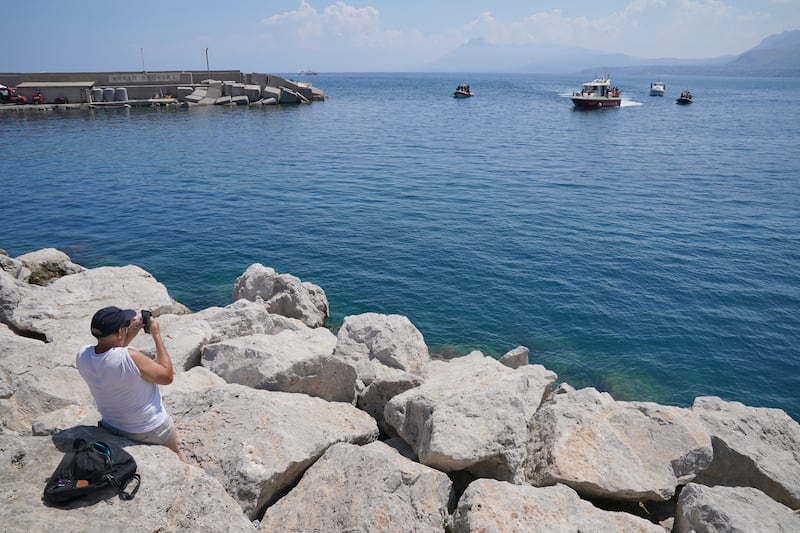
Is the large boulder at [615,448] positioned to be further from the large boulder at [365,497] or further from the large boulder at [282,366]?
the large boulder at [282,366]

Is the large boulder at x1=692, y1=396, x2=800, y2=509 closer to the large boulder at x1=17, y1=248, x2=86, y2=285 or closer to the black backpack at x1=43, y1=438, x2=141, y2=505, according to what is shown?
the black backpack at x1=43, y1=438, x2=141, y2=505

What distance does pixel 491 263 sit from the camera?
21.1 meters

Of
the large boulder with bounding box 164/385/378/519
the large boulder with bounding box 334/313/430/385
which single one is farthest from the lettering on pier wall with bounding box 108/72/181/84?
the large boulder with bounding box 164/385/378/519

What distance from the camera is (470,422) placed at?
7.46 meters

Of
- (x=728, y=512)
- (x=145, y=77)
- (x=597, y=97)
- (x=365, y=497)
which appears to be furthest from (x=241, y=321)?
(x=145, y=77)

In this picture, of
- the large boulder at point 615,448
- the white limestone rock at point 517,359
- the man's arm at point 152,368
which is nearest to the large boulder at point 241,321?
the white limestone rock at point 517,359

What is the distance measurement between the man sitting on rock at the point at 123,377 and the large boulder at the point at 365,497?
1791 mm

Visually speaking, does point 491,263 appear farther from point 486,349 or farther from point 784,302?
point 784,302

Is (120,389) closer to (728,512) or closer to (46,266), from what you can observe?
(728,512)

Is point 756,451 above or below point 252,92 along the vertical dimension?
below

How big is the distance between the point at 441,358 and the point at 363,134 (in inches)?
1804

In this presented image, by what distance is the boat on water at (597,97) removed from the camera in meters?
82.2

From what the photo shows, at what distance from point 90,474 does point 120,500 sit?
0.38 metres

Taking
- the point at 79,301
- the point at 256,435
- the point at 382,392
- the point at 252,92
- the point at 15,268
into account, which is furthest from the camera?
the point at 252,92
